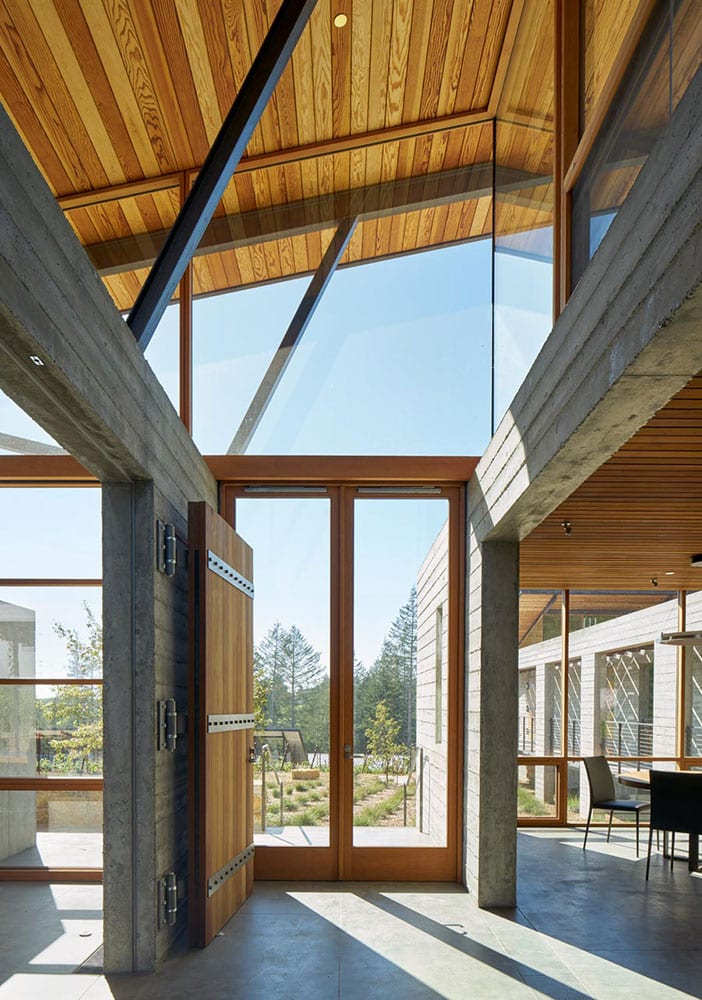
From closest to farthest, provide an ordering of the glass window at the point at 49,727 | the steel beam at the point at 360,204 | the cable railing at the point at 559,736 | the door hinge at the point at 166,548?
the door hinge at the point at 166,548 < the steel beam at the point at 360,204 < the glass window at the point at 49,727 < the cable railing at the point at 559,736

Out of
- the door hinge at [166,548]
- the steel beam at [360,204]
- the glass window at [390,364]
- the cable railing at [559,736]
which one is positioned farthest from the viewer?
the cable railing at [559,736]

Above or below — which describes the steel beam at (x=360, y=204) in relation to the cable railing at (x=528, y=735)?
above

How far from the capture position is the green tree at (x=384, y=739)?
6.12 m

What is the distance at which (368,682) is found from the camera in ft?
20.3

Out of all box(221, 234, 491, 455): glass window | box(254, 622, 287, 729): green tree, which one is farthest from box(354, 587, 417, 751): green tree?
box(221, 234, 491, 455): glass window

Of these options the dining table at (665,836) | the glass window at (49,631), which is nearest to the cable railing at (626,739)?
the dining table at (665,836)

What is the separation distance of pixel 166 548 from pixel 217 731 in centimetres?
104

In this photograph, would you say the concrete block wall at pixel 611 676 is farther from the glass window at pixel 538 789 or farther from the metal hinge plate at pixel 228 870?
the metal hinge plate at pixel 228 870

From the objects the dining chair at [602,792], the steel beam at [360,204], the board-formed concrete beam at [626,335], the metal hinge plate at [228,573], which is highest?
the steel beam at [360,204]

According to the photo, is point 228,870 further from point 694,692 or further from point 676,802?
point 694,692

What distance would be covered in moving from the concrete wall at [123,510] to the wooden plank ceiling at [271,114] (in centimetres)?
64

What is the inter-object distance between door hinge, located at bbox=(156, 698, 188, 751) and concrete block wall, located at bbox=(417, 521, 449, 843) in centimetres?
206

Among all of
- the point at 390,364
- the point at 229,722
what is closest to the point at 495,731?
the point at 229,722

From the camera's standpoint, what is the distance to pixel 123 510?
421 centimetres
